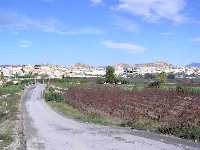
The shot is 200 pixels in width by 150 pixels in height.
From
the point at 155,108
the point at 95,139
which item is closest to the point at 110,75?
the point at 155,108

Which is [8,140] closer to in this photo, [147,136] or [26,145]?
[26,145]

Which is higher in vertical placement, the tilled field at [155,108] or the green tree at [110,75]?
the green tree at [110,75]

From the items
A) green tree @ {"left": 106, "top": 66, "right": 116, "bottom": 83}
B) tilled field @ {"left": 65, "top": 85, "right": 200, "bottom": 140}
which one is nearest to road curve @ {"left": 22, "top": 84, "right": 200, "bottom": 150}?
tilled field @ {"left": 65, "top": 85, "right": 200, "bottom": 140}

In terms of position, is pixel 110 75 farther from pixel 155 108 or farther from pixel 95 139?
pixel 95 139

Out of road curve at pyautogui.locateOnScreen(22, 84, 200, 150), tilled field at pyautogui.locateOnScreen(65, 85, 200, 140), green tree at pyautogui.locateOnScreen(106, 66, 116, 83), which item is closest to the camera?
road curve at pyautogui.locateOnScreen(22, 84, 200, 150)

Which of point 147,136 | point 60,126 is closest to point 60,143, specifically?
point 147,136

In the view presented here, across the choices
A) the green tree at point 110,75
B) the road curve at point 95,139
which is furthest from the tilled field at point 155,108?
the green tree at point 110,75

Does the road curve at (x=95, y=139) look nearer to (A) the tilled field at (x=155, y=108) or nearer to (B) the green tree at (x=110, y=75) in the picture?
(A) the tilled field at (x=155, y=108)

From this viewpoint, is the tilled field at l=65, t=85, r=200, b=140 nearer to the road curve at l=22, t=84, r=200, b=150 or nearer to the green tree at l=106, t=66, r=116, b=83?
the road curve at l=22, t=84, r=200, b=150

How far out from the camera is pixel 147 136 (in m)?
26.2

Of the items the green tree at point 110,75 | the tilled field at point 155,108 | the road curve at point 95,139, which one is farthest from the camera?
the green tree at point 110,75

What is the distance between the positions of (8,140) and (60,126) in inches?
318

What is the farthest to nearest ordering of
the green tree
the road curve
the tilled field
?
the green tree, the tilled field, the road curve

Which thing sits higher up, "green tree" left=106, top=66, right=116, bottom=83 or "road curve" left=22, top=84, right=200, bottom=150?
"green tree" left=106, top=66, right=116, bottom=83
